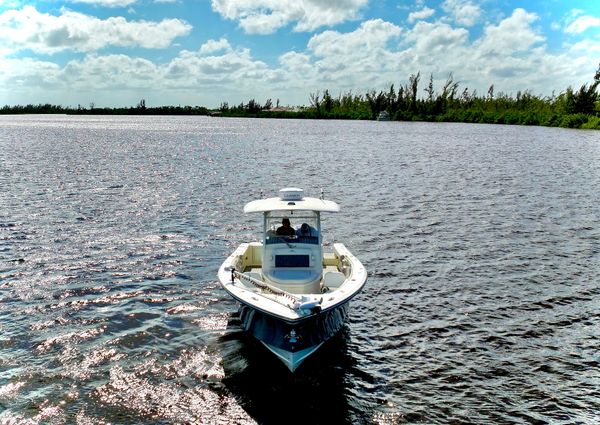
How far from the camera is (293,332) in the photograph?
1173 centimetres

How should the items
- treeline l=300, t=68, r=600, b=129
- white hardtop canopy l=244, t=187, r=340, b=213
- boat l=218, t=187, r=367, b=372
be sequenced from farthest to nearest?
treeline l=300, t=68, r=600, b=129
white hardtop canopy l=244, t=187, r=340, b=213
boat l=218, t=187, r=367, b=372

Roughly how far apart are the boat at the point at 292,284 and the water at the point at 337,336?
0.92 m

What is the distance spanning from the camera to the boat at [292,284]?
11969 mm

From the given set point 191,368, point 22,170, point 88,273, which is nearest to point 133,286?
point 88,273

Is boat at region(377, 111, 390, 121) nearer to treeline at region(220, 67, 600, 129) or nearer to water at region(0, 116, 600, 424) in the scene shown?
treeline at region(220, 67, 600, 129)

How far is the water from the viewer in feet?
37.6

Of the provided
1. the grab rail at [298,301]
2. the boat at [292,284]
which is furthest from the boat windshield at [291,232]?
the grab rail at [298,301]

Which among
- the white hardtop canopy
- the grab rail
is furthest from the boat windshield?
the grab rail

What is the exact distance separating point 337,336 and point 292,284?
73.7 inches

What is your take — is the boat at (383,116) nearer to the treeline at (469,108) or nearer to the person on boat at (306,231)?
the treeline at (469,108)

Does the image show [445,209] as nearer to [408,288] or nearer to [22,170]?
[408,288]

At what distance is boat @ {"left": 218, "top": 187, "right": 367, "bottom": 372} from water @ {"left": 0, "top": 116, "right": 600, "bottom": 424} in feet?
3.02

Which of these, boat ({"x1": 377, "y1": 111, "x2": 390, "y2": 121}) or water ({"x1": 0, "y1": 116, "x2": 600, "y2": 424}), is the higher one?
boat ({"x1": 377, "y1": 111, "x2": 390, "y2": 121})

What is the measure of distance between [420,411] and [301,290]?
14.9ft
